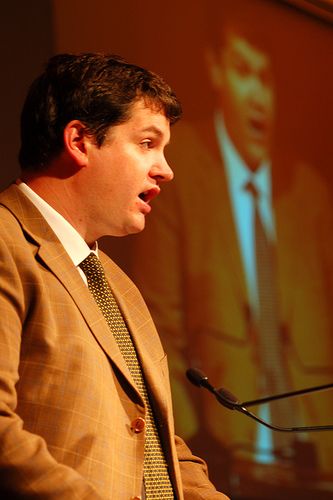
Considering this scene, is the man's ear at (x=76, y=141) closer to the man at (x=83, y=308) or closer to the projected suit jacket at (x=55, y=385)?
the man at (x=83, y=308)

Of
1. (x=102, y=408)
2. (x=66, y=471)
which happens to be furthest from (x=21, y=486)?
(x=102, y=408)

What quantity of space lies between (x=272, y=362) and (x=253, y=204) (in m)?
0.72

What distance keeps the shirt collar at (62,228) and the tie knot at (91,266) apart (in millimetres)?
22

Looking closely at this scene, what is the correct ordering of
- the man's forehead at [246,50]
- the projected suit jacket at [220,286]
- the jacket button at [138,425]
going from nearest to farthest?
the jacket button at [138,425] → the projected suit jacket at [220,286] → the man's forehead at [246,50]

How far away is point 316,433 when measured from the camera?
405 centimetres

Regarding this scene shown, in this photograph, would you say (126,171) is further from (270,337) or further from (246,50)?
(246,50)

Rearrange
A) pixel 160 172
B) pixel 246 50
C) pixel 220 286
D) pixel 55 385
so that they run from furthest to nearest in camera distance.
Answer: pixel 246 50 < pixel 220 286 < pixel 160 172 < pixel 55 385

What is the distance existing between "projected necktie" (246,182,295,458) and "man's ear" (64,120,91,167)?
6.16 ft

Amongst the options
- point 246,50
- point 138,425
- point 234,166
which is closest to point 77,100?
point 138,425

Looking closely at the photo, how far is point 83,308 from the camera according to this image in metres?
2.05

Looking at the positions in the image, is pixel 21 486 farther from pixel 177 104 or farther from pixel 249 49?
pixel 249 49

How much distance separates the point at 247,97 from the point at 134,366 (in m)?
Answer: 2.24

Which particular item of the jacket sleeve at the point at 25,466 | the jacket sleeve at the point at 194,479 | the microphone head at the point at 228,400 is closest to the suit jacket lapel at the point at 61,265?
the jacket sleeve at the point at 25,466

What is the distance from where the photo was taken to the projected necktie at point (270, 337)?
12.8 ft
